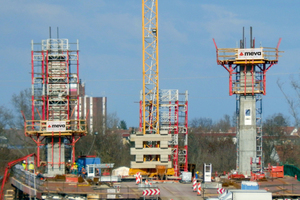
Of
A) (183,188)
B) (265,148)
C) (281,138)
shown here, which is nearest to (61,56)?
(183,188)

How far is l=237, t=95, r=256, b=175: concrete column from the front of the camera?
60594 mm

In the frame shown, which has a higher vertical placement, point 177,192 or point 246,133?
point 246,133

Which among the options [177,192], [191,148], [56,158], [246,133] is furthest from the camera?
[191,148]

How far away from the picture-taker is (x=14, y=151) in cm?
10469

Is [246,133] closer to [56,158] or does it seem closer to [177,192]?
[177,192]

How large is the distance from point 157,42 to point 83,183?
2520 cm

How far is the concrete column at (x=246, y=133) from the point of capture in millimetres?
60594

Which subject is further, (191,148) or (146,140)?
(191,148)

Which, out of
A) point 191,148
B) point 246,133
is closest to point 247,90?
point 246,133

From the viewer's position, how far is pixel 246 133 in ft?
199

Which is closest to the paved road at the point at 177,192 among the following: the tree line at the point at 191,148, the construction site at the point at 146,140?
the construction site at the point at 146,140

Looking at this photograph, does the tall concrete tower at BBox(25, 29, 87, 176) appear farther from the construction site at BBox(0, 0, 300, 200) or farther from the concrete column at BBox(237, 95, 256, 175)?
the concrete column at BBox(237, 95, 256, 175)

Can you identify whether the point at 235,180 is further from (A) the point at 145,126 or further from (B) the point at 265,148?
(B) the point at 265,148

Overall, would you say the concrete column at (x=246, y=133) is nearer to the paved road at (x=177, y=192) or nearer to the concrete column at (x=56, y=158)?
the paved road at (x=177, y=192)
